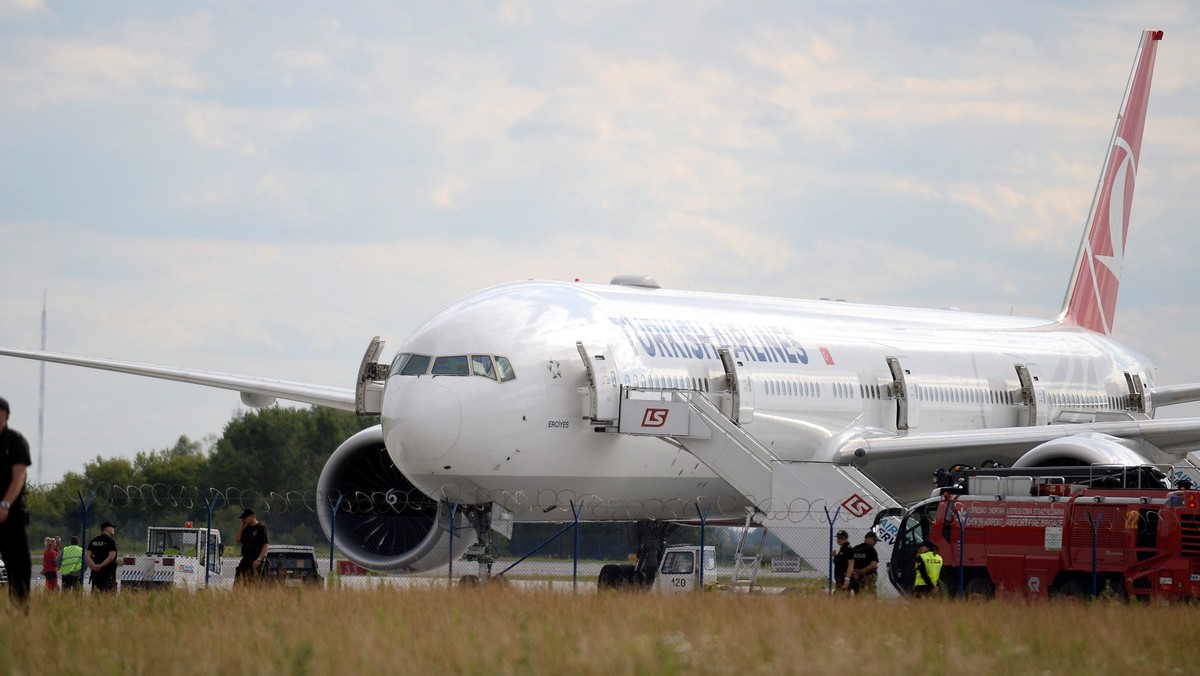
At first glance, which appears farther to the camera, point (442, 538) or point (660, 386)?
point (442, 538)

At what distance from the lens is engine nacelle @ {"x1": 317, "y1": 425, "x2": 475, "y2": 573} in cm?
2122

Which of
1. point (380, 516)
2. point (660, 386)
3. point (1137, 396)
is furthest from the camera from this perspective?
point (1137, 396)

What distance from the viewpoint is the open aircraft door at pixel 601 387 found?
→ 1969 cm

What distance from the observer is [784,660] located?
9.78 meters

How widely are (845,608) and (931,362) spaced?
12523mm

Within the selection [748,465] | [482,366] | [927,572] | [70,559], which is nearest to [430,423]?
[482,366]

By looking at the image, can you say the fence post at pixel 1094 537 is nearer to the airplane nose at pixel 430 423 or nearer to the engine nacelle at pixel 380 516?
the airplane nose at pixel 430 423

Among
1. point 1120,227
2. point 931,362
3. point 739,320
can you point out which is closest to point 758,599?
point 739,320

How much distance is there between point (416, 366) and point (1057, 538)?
22.8 ft

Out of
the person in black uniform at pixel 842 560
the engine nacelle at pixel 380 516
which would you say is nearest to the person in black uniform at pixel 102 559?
→ the engine nacelle at pixel 380 516

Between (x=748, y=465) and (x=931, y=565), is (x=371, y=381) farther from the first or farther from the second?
(x=931, y=565)

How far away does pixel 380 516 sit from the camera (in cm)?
2166

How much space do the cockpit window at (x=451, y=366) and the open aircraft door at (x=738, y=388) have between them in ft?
12.6

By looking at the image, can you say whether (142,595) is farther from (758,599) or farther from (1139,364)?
(1139,364)
